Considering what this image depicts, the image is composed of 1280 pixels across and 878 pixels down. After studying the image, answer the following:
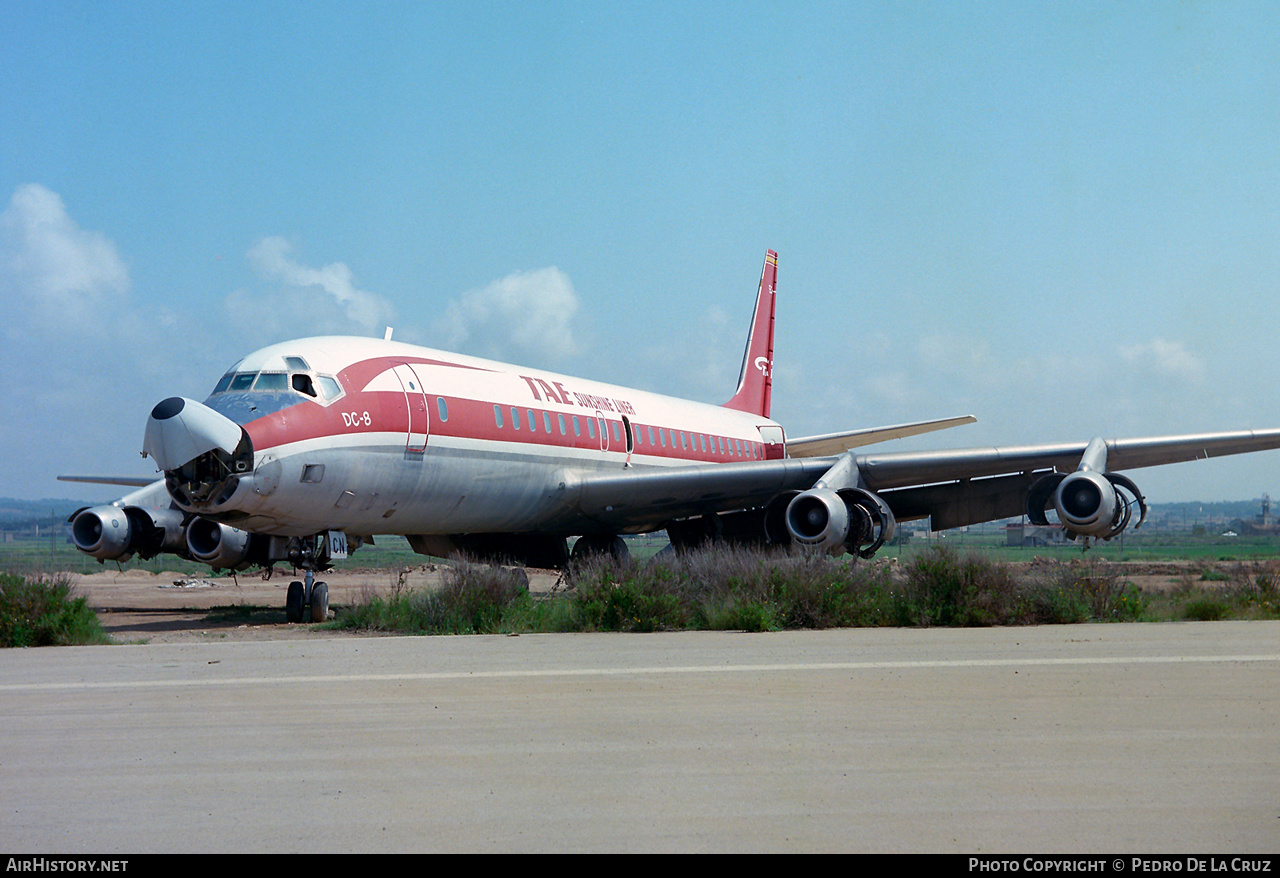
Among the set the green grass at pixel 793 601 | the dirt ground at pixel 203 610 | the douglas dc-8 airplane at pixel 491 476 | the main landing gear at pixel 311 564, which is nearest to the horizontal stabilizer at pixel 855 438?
the douglas dc-8 airplane at pixel 491 476

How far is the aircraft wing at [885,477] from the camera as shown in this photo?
18.3 m

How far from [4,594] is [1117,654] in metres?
12.2

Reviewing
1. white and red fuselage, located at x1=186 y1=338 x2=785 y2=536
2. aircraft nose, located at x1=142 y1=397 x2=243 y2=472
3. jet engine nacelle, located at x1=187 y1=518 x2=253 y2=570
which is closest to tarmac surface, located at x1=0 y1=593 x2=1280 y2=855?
aircraft nose, located at x1=142 y1=397 x2=243 y2=472

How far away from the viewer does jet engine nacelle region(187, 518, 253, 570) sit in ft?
57.8

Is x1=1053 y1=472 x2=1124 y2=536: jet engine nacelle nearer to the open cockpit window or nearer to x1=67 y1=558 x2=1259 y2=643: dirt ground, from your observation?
x1=67 y1=558 x2=1259 y2=643: dirt ground

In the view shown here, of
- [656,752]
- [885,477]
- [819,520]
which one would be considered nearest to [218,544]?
[819,520]

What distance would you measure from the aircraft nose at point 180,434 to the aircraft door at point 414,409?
10.3ft

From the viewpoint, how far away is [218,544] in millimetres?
17656

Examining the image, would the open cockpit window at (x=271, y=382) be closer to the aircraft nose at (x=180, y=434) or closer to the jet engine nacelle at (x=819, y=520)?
the aircraft nose at (x=180, y=434)

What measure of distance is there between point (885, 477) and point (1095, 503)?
3438 millimetres

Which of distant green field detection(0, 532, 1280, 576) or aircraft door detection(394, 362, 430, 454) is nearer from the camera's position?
aircraft door detection(394, 362, 430, 454)

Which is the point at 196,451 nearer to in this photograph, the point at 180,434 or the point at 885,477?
the point at 180,434

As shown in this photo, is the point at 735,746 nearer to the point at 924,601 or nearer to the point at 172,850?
the point at 172,850

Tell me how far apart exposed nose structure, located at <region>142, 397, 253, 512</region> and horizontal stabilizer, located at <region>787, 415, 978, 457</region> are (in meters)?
14.9
